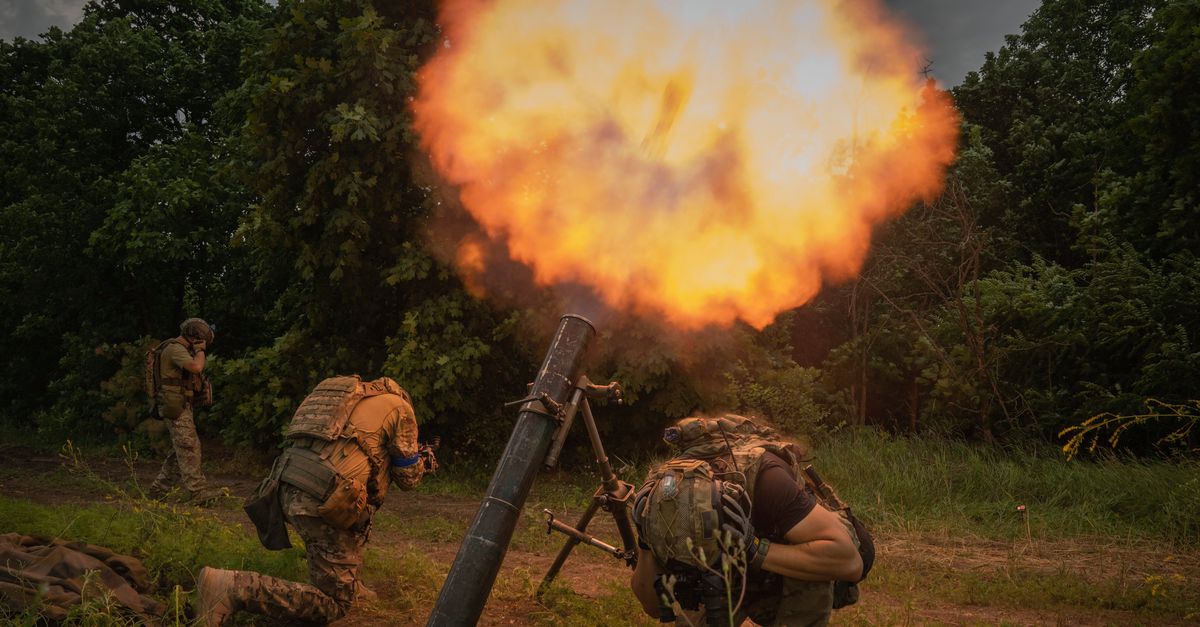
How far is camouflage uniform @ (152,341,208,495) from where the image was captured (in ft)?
30.6

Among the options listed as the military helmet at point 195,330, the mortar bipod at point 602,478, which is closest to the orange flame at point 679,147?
the mortar bipod at point 602,478

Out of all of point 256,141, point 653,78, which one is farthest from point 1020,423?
point 256,141

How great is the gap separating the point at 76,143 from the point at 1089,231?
18923 millimetres

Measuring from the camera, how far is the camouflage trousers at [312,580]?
16.3 feet

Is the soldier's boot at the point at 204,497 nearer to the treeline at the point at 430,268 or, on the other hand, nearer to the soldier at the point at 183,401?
the soldier at the point at 183,401

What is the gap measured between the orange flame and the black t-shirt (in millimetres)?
1558

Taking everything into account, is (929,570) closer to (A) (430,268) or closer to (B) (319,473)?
(B) (319,473)

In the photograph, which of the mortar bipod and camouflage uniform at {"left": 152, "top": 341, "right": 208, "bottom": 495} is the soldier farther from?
the mortar bipod

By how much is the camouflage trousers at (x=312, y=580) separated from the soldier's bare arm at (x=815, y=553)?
303 centimetres

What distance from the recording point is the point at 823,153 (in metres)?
5.76

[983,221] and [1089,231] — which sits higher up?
[983,221]

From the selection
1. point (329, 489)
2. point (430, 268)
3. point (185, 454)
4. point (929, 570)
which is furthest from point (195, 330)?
Answer: point (929, 570)

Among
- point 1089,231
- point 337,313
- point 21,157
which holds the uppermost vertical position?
point 1089,231

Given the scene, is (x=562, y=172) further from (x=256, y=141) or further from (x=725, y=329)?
(x=256, y=141)
